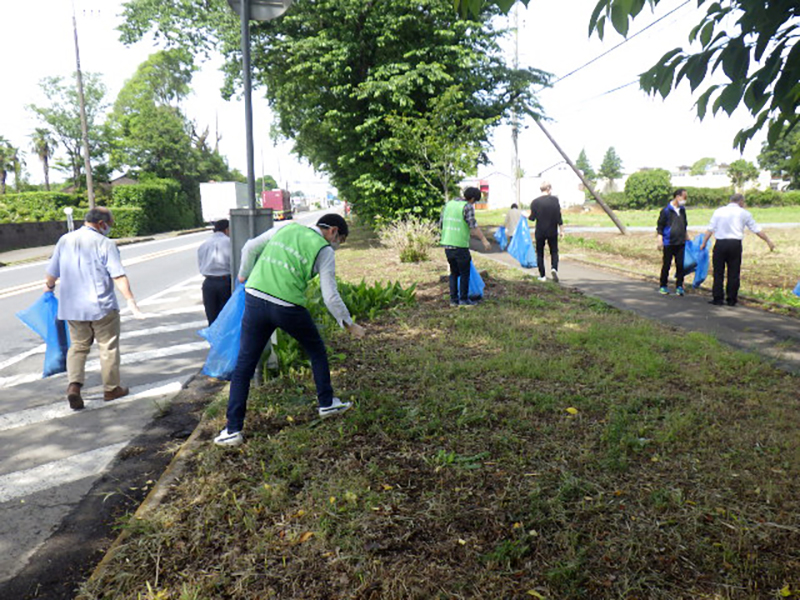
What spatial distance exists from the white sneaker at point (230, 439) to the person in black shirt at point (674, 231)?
7.74 metres

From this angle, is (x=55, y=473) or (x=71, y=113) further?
(x=71, y=113)

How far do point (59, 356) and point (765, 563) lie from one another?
565 cm

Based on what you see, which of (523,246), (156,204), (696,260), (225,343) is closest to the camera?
(225,343)

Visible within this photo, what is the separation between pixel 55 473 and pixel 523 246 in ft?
34.3

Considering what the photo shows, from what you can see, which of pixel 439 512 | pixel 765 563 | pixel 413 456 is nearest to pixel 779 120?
pixel 765 563

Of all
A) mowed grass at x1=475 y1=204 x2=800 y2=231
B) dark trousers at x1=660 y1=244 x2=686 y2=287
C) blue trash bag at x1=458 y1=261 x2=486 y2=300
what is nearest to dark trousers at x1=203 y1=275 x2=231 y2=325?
blue trash bag at x1=458 y1=261 x2=486 y2=300

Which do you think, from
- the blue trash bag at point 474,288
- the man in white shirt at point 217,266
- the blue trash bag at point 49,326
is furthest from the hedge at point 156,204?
the blue trash bag at point 49,326

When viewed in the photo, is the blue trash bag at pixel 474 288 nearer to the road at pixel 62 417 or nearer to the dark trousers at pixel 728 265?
the dark trousers at pixel 728 265

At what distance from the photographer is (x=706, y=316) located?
8.23 meters

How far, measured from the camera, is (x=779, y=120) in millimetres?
2484

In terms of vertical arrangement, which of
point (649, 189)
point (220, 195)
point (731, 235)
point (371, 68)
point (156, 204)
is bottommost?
point (731, 235)

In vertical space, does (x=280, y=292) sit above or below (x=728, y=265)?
above

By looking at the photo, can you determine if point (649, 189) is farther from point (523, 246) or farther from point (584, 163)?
point (584, 163)

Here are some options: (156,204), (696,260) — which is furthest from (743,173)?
(696,260)
